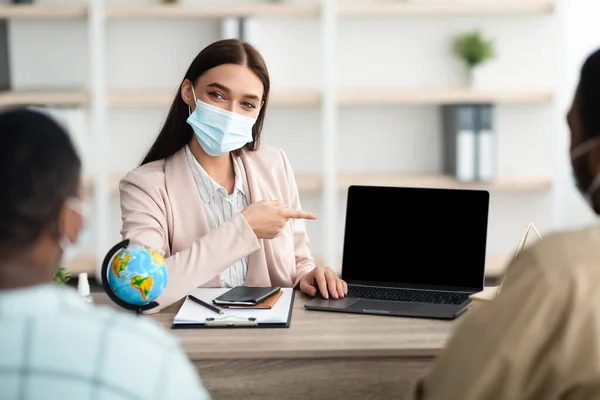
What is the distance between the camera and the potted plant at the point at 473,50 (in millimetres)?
4445

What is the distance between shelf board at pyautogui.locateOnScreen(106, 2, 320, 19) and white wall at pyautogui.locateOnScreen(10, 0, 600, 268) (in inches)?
7.8

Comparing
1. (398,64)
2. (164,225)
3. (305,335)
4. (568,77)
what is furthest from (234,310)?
(568,77)

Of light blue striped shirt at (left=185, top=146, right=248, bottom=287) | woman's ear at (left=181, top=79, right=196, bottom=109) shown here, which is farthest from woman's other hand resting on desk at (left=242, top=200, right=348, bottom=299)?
woman's ear at (left=181, top=79, right=196, bottom=109)

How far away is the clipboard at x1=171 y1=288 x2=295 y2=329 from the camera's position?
181cm

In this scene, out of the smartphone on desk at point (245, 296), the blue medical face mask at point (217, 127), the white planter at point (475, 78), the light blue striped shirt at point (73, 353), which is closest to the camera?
the light blue striped shirt at point (73, 353)

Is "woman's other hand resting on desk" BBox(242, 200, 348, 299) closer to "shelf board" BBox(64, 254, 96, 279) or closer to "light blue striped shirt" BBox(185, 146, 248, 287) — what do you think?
"light blue striped shirt" BBox(185, 146, 248, 287)

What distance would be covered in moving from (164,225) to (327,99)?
233cm

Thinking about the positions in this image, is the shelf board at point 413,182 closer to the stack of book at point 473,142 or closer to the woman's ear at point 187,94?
the stack of book at point 473,142

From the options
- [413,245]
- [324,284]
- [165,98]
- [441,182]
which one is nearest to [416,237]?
[413,245]

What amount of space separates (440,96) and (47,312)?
356 centimetres

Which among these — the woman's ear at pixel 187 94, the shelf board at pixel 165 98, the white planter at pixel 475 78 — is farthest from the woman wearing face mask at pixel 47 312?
the white planter at pixel 475 78

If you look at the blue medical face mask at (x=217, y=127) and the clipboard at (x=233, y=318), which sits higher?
the blue medical face mask at (x=217, y=127)

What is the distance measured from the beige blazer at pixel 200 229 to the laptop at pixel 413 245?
255 mm

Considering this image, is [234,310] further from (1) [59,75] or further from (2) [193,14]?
(1) [59,75]
